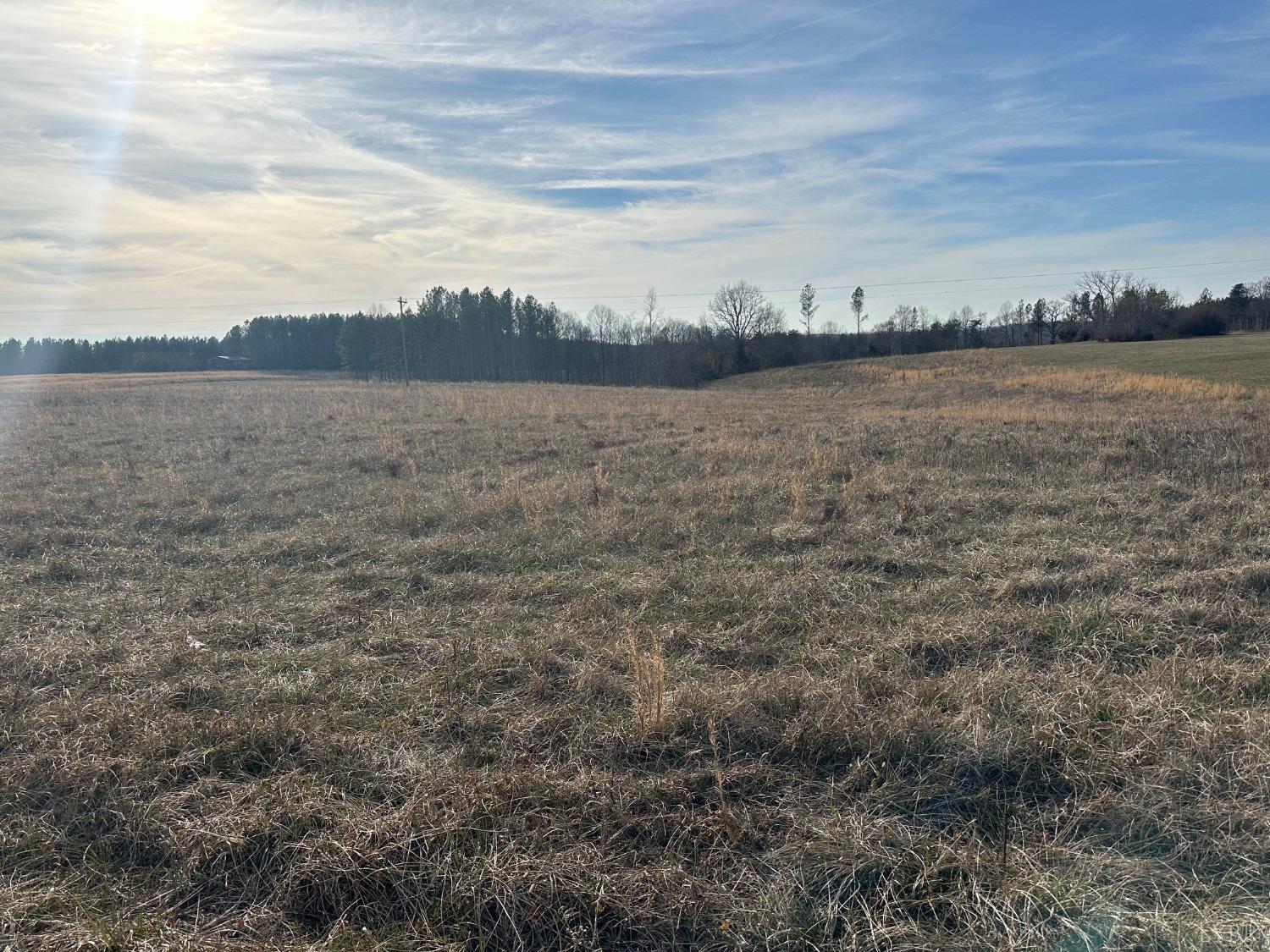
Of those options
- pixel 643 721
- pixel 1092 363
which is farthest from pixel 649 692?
pixel 1092 363

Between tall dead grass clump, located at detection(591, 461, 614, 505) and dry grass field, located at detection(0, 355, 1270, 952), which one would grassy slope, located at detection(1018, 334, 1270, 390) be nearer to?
tall dead grass clump, located at detection(591, 461, 614, 505)

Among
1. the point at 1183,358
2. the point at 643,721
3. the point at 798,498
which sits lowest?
the point at 643,721

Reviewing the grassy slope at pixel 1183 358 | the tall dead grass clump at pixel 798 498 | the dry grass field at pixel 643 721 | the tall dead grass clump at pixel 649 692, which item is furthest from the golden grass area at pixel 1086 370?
the tall dead grass clump at pixel 649 692

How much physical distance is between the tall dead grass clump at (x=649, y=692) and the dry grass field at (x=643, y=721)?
0.07ft

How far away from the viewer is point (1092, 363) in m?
42.8

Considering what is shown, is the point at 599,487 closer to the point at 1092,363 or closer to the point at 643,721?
the point at 643,721

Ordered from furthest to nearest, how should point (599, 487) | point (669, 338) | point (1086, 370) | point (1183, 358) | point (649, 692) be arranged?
point (669, 338), point (1183, 358), point (1086, 370), point (599, 487), point (649, 692)

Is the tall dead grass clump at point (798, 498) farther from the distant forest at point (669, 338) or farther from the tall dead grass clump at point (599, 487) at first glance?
the distant forest at point (669, 338)

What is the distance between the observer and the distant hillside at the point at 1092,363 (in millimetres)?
33719

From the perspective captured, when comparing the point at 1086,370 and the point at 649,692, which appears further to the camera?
the point at 1086,370

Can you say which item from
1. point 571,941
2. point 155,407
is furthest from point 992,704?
point 155,407

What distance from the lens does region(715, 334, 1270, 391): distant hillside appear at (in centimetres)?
3372

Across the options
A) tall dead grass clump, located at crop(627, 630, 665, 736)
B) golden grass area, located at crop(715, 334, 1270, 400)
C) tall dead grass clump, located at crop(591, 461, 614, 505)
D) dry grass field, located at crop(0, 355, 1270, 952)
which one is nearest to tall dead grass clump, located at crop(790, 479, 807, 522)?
dry grass field, located at crop(0, 355, 1270, 952)

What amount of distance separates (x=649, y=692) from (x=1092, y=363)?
47957 mm
